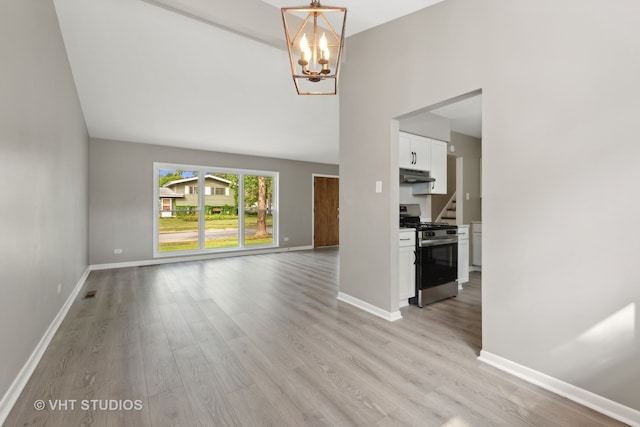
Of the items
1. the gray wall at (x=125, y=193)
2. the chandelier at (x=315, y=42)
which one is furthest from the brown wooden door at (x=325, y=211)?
the chandelier at (x=315, y=42)

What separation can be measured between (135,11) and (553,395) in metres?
4.33

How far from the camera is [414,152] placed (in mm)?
3721

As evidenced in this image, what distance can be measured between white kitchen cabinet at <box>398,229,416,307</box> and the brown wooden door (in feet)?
16.9

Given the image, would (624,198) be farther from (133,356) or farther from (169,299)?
(169,299)

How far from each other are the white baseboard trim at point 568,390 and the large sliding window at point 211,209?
19.7 feet

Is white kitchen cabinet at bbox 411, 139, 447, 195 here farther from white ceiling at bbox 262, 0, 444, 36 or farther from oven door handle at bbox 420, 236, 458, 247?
white ceiling at bbox 262, 0, 444, 36

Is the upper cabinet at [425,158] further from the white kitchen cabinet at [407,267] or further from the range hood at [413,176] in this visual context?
the white kitchen cabinet at [407,267]

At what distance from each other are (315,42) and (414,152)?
8.65 ft

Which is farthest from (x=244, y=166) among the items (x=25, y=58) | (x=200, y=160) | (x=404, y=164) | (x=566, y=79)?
(x=566, y=79)

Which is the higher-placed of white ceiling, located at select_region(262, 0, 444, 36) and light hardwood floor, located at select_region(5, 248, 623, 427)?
white ceiling, located at select_region(262, 0, 444, 36)

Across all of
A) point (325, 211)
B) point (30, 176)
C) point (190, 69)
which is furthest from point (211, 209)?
point (30, 176)

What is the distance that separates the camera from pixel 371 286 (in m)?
2.99

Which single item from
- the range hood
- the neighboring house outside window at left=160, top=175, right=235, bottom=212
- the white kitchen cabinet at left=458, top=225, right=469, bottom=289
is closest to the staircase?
the white kitchen cabinet at left=458, top=225, right=469, bottom=289

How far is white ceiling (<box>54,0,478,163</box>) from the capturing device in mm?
2455
